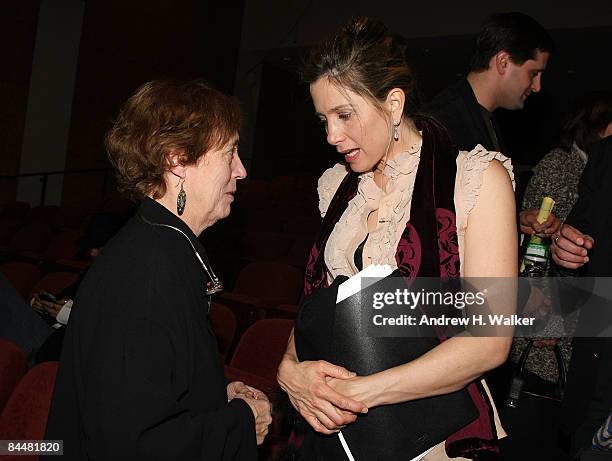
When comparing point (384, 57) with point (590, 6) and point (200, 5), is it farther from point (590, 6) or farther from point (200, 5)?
point (200, 5)

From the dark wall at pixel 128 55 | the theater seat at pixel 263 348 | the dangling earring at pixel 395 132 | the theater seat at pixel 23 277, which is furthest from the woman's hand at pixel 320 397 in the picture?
the dark wall at pixel 128 55

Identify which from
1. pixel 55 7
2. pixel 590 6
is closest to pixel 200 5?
pixel 55 7

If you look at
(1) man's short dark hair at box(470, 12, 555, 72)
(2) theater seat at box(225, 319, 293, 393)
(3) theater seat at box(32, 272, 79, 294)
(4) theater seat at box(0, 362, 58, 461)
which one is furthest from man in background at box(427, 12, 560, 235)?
(3) theater seat at box(32, 272, 79, 294)

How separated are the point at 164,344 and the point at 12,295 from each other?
83.3 inches

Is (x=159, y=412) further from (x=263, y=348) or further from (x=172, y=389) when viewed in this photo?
(x=263, y=348)

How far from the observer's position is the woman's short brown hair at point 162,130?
138 cm

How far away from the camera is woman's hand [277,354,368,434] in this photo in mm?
1236

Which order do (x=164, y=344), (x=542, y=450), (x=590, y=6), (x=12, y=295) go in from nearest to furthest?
(x=164, y=344), (x=542, y=450), (x=12, y=295), (x=590, y=6)

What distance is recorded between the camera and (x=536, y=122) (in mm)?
12453

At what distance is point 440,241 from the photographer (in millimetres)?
1269

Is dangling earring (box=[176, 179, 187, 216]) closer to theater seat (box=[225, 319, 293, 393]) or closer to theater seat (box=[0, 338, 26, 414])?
theater seat (box=[0, 338, 26, 414])

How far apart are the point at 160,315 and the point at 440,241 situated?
599mm

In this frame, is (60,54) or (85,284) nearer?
(85,284)

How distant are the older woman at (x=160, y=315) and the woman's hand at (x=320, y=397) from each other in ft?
0.40
